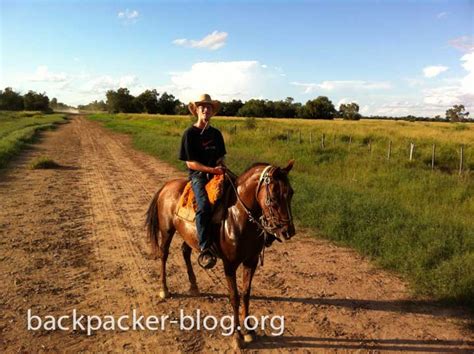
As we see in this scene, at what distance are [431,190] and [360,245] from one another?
18.7ft

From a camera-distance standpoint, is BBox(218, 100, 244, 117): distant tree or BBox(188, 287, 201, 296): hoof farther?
BBox(218, 100, 244, 117): distant tree

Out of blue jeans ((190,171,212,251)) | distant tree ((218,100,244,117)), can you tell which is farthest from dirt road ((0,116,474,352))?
distant tree ((218,100,244,117))

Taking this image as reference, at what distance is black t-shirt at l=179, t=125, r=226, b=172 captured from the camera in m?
4.43

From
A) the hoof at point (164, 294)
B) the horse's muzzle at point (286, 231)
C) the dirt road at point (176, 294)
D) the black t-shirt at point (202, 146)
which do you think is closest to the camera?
the horse's muzzle at point (286, 231)

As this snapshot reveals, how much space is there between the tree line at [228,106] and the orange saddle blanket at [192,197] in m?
63.1

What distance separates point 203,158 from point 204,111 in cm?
55

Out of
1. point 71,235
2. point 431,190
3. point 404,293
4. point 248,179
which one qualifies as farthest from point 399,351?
point 431,190

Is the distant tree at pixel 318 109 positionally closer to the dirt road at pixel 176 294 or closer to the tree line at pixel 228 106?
the tree line at pixel 228 106

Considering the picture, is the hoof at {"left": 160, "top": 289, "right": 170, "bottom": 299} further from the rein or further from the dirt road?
the rein

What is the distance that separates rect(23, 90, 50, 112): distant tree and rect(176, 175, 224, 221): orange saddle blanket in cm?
12771

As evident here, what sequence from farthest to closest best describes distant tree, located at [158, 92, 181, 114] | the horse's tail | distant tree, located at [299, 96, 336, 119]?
distant tree, located at [158, 92, 181, 114]
distant tree, located at [299, 96, 336, 119]
the horse's tail

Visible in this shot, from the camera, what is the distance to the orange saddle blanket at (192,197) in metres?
4.30

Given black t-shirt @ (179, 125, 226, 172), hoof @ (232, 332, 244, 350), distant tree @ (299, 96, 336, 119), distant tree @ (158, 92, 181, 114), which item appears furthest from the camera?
distant tree @ (158, 92, 181, 114)

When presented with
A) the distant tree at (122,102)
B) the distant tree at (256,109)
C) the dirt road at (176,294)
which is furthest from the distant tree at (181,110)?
the dirt road at (176,294)
